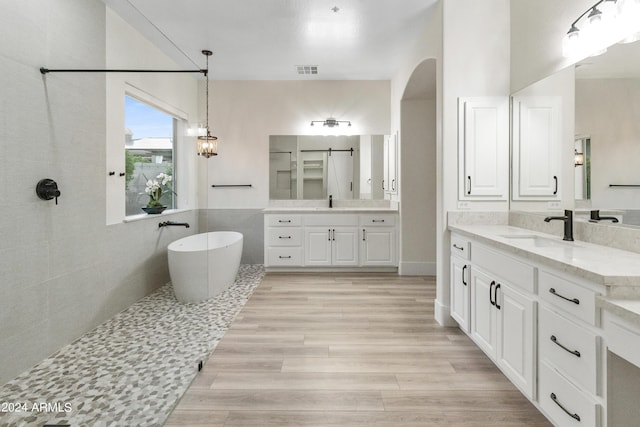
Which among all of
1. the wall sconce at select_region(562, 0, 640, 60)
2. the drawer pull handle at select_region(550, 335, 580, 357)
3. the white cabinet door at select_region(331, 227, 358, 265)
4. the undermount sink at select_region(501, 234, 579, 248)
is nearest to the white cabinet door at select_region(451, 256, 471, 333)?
the undermount sink at select_region(501, 234, 579, 248)

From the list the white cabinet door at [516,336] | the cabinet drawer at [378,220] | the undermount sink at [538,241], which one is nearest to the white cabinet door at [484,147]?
the undermount sink at [538,241]

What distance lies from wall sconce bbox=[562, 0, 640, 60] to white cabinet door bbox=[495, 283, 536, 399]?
148cm

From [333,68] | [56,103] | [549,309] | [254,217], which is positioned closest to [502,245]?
[549,309]

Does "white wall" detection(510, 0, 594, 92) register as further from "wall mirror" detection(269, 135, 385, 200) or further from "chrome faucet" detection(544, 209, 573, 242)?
"wall mirror" detection(269, 135, 385, 200)

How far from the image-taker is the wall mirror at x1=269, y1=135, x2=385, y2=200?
16.6 ft

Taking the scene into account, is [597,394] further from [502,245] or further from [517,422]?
[502,245]

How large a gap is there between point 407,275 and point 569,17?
10.3 ft

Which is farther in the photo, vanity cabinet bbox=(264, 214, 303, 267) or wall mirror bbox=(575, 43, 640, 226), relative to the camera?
vanity cabinet bbox=(264, 214, 303, 267)

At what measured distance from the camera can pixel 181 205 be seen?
192 centimetres

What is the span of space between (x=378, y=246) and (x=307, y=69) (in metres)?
2.64

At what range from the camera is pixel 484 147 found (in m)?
2.78

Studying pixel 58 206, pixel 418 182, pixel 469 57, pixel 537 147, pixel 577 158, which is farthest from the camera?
pixel 418 182

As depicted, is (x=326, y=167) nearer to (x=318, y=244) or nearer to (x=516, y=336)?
(x=318, y=244)

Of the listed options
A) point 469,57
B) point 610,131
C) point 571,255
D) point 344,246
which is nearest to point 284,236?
point 344,246
